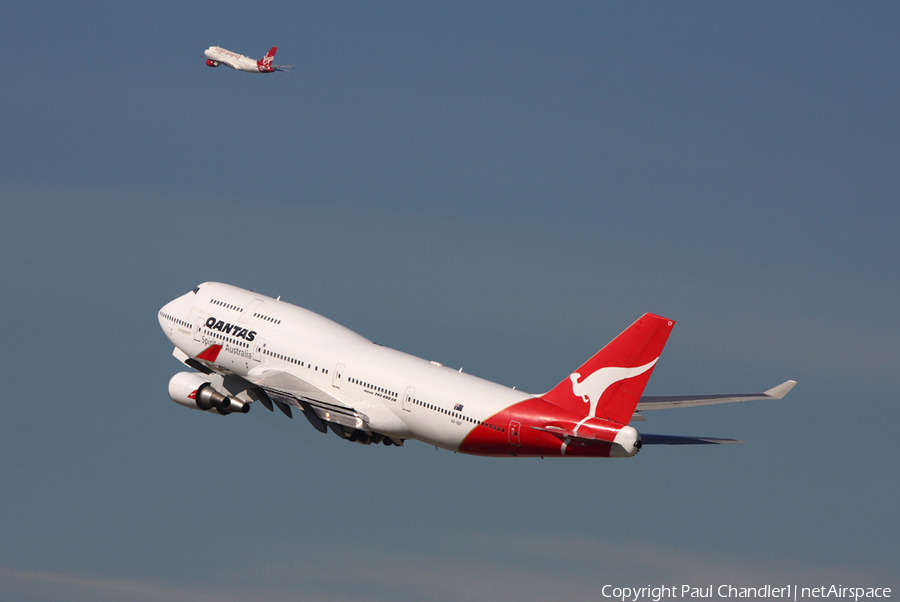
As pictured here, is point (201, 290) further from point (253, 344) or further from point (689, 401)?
point (689, 401)

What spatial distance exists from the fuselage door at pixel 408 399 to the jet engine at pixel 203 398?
11086 mm

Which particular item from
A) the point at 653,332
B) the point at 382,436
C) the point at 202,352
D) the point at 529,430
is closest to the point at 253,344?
the point at 202,352

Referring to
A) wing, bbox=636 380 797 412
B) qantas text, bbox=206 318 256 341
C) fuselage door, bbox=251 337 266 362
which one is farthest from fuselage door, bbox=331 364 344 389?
wing, bbox=636 380 797 412

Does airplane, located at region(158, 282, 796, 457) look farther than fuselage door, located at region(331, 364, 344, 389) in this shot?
No

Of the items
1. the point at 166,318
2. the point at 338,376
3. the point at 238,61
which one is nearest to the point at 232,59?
the point at 238,61

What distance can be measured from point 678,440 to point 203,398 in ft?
96.1

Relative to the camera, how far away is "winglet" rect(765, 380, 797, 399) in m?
77.8

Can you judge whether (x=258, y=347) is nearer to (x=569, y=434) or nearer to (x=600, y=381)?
(x=569, y=434)

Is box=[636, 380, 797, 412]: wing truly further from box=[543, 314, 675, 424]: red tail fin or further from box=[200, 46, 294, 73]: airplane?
box=[200, 46, 294, 73]: airplane

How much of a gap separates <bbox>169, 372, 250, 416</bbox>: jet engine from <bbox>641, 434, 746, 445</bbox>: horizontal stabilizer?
2534cm

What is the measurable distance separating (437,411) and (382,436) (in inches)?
285

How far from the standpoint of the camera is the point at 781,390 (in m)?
78.1

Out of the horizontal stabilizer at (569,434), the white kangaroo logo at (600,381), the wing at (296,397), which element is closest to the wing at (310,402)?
the wing at (296,397)

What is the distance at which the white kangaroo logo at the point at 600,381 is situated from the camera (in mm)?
72875
